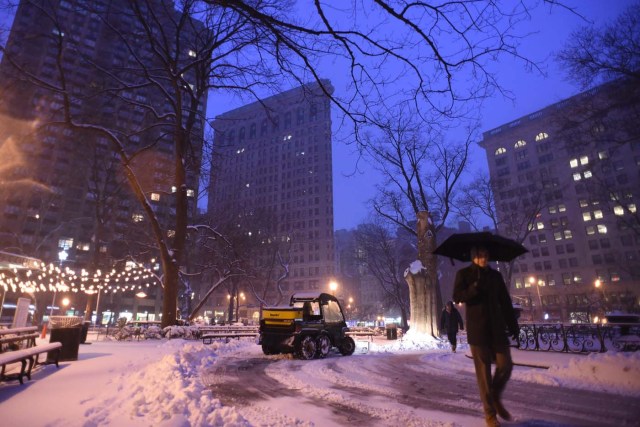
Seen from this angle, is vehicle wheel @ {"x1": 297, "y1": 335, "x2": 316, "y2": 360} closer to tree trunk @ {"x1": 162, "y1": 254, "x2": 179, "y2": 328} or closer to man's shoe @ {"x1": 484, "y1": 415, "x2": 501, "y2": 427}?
tree trunk @ {"x1": 162, "y1": 254, "x2": 179, "y2": 328}

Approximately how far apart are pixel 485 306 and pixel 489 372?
804 millimetres

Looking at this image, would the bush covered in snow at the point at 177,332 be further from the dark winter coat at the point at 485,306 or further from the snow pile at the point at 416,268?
the dark winter coat at the point at 485,306

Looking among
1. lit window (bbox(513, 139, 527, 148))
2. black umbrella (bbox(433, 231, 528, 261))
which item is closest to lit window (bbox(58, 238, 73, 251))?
black umbrella (bbox(433, 231, 528, 261))

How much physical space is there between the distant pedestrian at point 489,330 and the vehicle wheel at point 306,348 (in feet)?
29.4

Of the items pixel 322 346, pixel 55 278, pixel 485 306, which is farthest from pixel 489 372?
pixel 55 278

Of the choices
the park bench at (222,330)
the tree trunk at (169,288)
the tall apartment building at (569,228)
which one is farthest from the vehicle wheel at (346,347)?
the tall apartment building at (569,228)

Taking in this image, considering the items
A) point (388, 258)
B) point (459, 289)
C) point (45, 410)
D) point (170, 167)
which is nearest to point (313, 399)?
point (459, 289)

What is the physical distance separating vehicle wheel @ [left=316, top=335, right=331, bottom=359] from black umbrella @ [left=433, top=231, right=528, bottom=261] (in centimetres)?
856

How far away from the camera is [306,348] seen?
41.2ft

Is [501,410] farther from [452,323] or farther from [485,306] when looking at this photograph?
[452,323]

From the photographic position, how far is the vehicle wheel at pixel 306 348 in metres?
12.5

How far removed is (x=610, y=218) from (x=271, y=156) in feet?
293

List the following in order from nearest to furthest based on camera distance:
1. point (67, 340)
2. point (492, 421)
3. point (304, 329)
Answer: point (492, 421) < point (67, 340) < point (304, 329)

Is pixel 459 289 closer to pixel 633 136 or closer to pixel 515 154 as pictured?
pixel 633 136
